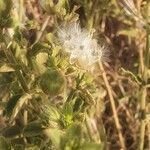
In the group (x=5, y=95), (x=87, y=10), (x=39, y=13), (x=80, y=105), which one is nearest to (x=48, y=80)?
(x=80, y=105)

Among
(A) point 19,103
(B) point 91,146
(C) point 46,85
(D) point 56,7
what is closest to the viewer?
(B) point 91,146

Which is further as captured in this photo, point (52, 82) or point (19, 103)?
point (19, 103)

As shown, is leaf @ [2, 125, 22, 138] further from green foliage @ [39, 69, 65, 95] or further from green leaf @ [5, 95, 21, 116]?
green foliage @ [39, 69, 65, 95]

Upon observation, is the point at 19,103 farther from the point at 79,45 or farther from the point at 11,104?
the point at 79,45

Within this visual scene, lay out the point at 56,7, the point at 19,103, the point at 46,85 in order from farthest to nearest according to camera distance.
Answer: the point at 56,7 → the point at 19,103 → the point at 46,85

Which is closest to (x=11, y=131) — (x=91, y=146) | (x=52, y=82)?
(x=52, y=82)

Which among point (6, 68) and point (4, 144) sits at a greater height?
point (6, 68)
